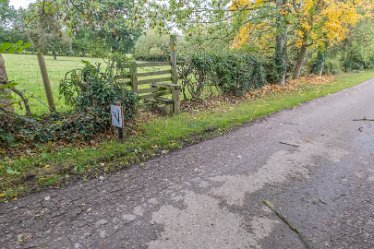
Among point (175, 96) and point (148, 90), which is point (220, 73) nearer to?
point (175, 96)

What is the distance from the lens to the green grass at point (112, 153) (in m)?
3.74

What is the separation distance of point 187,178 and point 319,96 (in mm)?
9059

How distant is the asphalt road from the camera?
8.97ft

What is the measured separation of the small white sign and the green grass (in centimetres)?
40

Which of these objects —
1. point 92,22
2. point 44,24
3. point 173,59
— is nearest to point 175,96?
point 173,59

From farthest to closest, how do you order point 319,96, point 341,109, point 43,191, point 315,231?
point 319,96
point 341,109
point 43,191
point 315,231

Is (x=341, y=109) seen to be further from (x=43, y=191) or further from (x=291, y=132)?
(x=43, y=191)

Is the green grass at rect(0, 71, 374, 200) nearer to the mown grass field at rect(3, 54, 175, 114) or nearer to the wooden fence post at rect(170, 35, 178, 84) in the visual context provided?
the wooden fence post at rect(170, 35, 178, 84)

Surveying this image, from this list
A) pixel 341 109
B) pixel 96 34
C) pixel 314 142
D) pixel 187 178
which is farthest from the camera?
pixel 341 109

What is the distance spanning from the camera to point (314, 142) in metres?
5.70

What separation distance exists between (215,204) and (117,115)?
253 cm

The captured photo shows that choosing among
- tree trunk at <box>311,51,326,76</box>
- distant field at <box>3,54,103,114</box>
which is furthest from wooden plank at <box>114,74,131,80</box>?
tree trunk at <box>311,51,326,76</box>

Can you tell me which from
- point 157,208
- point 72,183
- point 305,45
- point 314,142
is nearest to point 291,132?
point 314,142

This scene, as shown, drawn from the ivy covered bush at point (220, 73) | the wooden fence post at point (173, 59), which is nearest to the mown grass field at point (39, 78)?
the wooden fence post at point (173, 59)
